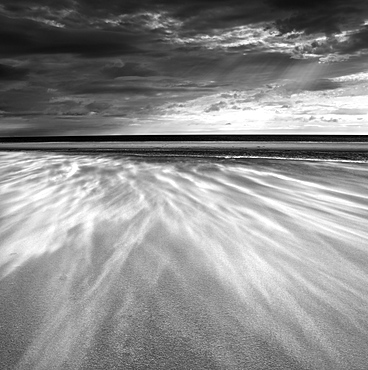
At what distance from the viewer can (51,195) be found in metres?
6.16

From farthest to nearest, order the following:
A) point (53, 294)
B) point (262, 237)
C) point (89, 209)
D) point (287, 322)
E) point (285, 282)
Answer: point (89, 209) < point (262, 237) < point (285, 282) < point (53, 294) < point (287, 322)

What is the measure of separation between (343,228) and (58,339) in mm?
3166

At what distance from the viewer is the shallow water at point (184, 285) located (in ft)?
5.79

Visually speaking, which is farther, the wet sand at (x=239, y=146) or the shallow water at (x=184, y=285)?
the wet sand at (x=239, y=146)

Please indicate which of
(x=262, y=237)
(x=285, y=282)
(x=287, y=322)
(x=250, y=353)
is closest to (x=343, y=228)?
(x=262, y=237)

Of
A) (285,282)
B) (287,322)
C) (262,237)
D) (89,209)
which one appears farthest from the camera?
(89,209)

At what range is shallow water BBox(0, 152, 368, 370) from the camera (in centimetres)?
176

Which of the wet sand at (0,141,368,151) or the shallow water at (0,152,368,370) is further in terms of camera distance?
the wet sand at (0,141,368,151)

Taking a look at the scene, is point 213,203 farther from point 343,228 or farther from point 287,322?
point 287,322

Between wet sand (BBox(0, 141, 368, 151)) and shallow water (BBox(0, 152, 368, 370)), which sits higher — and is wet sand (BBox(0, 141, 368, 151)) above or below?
below

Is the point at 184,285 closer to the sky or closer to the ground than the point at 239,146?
closer to the sky

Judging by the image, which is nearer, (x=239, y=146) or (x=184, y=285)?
(x=184, y=285)

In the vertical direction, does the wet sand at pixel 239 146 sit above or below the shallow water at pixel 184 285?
below

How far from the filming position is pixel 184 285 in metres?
2.53
